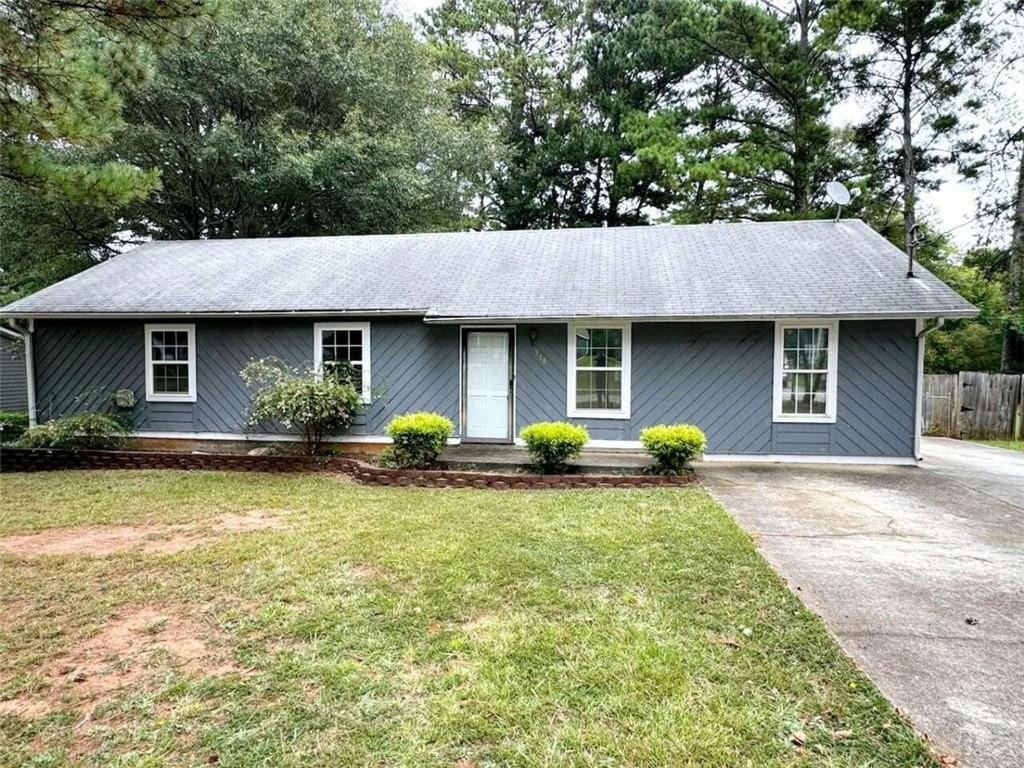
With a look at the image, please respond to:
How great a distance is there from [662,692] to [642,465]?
5.06m

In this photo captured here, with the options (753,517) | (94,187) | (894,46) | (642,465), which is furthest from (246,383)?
(894,46)

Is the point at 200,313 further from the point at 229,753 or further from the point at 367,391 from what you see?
the point at 229,753

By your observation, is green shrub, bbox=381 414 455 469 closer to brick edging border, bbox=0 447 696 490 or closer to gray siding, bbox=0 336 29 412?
brick edging border, bbox=0 447 696 490

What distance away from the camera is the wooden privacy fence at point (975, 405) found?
1121cm

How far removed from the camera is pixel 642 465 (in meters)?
7.32

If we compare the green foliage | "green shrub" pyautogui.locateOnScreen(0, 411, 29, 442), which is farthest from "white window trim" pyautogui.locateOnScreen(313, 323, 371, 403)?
the green foliage

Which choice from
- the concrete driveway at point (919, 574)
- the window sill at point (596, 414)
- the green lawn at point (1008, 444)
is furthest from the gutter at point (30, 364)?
the green lawn at point (1008, 444)

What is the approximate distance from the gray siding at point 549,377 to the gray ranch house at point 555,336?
2 cm

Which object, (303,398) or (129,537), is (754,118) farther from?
(129,537)

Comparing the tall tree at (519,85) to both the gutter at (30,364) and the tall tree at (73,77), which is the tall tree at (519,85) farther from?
the tall tree at (73,77)

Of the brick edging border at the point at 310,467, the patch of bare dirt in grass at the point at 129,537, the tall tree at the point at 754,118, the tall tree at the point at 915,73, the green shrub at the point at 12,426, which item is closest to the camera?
the patch of bare dirt in grass at the point at 129,537

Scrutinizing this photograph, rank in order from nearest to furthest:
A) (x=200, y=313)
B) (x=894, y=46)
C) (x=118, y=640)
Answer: (x=118, y=640), (x=200, y=313), (x=894, y=46)

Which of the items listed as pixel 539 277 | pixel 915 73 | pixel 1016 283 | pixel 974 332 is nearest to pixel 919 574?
pixel 539 277

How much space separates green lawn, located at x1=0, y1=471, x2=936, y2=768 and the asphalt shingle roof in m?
4.32
